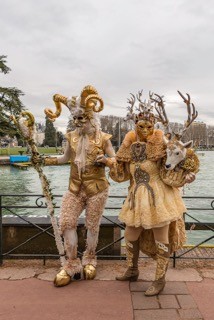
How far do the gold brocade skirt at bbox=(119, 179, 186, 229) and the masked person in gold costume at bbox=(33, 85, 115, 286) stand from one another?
51cm

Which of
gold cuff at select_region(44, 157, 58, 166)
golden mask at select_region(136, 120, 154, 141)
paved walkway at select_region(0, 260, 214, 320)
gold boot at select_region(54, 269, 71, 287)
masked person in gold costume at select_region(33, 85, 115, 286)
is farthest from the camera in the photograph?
gold cuff at select_region(44, 157, 58, 166)

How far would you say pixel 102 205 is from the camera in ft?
12.6

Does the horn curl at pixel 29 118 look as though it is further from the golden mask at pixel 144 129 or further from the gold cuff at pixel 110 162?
the golden mask at pixel 144 129

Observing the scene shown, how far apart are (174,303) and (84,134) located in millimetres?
1994

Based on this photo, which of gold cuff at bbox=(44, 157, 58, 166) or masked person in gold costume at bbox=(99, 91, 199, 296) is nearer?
masked person in gold costume at bbox=(99, 91, 199, 296)

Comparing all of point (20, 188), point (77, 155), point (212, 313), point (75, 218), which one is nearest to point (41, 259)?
point (75, 218)

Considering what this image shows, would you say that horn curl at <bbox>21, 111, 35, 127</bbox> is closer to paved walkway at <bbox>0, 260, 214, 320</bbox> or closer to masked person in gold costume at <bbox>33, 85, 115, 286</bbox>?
masked person in gold costume at <bbox>33, 85, 115, 286</bbox>

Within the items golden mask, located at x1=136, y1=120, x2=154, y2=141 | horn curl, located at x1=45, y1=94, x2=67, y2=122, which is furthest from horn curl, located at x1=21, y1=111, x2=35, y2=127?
golden mask, located at x1=136, y1=120, x2=154, y2=141

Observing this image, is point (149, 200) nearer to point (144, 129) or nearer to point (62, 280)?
point (144, 129)

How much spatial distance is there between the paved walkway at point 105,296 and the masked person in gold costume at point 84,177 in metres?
0.27

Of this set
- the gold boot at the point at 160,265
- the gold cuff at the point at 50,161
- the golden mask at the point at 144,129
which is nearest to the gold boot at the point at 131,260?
the gold boot at the point at 160,265

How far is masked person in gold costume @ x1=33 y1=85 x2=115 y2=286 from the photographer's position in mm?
3711

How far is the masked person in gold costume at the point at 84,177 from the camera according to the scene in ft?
12.2

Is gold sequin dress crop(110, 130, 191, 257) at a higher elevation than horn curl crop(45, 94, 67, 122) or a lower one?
lower
